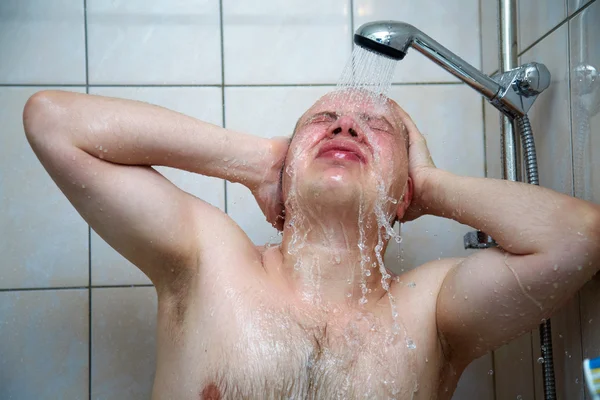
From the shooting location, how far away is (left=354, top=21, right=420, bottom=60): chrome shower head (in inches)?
44.3

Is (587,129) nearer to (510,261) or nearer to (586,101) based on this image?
(586,101)

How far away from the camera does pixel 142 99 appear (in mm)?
1607

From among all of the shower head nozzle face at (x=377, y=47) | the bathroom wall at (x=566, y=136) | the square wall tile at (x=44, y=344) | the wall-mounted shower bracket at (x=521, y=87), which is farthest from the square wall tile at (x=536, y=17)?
the square wall tile at (x=44, y=344)

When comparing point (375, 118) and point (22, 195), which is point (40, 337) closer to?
point (22, 195)

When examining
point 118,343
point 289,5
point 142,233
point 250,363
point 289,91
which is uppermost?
point 289,5

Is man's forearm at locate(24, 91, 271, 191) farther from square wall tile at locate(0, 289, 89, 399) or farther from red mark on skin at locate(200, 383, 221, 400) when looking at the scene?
square wall tile at locate(0, 289, 89, 399)

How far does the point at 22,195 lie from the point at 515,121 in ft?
3.74

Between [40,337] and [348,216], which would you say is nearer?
[348,216]

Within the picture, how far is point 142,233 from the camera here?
1.08m

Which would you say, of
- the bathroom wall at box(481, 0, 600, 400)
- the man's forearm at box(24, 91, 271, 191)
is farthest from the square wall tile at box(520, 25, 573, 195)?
the man's forearm at box(24, 91, 271, 191)

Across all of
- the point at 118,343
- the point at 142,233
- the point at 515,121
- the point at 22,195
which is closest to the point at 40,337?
the point at 118,343

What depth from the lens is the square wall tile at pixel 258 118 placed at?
1.62m

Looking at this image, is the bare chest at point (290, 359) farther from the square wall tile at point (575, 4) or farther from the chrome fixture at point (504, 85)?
the square wall tile at point (575, 4)

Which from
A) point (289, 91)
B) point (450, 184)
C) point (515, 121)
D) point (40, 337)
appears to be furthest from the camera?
point (289, 91)
